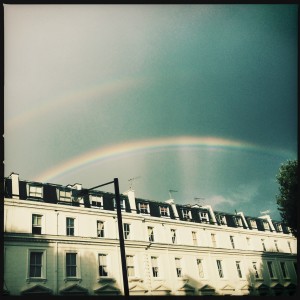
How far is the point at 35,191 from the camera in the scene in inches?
1125

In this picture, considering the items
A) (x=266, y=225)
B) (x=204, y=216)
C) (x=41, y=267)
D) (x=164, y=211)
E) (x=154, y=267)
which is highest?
(x=164, y=211)

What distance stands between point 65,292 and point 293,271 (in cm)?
3536

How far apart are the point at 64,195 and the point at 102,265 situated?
290 inches

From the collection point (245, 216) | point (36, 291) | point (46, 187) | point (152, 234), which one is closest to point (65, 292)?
point (36, 291)

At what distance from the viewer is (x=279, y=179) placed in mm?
29344

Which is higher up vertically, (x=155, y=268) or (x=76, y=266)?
(x=76, y=266)

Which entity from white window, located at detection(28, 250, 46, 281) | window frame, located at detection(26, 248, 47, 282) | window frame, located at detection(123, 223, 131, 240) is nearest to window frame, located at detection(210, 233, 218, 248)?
window frame, located at detection(123, 223, 131, 240)

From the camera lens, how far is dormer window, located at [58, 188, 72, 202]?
29.9m

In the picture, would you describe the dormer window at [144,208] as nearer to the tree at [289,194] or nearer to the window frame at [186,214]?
the window frame at [186,214]

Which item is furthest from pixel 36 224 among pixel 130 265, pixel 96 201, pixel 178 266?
pixel 178 266

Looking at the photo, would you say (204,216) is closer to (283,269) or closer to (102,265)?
(283,269)

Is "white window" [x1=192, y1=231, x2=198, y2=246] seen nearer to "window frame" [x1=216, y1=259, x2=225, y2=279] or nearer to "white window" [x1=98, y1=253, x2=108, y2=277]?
"window frame" [x1=216, y1=259, x2=225, y2=279]

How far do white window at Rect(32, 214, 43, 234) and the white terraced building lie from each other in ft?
0.26

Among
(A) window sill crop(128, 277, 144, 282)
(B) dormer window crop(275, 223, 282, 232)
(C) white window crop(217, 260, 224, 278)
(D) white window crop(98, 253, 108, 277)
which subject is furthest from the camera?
(B) dormer window crop(275, 223, 282, 232)
